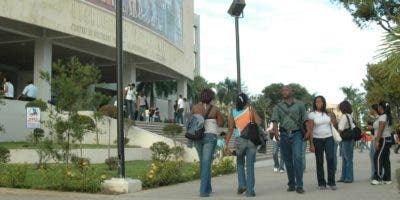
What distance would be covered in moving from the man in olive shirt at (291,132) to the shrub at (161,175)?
2.88 meters

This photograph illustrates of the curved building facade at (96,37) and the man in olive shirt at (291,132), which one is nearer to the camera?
the man in olive shirt at (291,132)

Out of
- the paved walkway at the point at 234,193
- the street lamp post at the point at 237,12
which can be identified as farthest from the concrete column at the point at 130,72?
the paved walkway at the point at 234,193

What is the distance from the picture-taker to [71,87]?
1202cm

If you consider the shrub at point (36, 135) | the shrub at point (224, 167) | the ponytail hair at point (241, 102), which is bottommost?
the shrub at point (224, 167)

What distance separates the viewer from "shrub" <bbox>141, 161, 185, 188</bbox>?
1220 cm

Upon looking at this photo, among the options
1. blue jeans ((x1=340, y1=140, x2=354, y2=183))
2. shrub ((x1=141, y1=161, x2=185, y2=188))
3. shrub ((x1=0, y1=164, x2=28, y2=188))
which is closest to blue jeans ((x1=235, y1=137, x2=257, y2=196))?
shrub ((x1=141, y1=161, x2=185, y2=188))

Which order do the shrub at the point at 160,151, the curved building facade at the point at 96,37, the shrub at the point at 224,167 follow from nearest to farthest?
the shrub at the point at 224,167
the shrub at the point at 160,151
the curved building facade at the point at 96,37

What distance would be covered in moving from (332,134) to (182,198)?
9.99ft

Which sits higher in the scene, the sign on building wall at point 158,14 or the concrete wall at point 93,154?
the sign on building wall at point 158,14

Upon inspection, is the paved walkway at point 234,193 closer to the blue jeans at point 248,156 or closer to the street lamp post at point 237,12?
the blue jeans at point 248,156

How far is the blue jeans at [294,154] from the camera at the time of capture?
416 inches

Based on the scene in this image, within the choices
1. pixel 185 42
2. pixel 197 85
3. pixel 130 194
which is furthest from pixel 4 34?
pixel 197 85

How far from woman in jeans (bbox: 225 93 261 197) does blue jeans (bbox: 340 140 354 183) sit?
10.1 feet

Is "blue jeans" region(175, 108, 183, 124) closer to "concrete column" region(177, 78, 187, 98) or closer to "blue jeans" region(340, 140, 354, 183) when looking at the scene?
"concrete column" region(177, 78, 187, 98)
